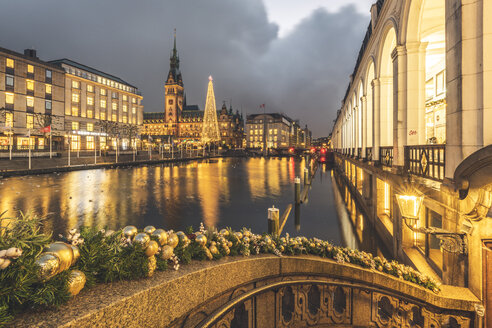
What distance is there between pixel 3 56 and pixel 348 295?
244ft

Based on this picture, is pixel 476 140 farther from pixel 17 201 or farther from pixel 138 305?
pixel 17 201

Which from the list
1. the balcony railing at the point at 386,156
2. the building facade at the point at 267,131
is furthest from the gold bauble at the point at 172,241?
the building facade at the point at 267,131

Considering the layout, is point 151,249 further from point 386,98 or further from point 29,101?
point 29,101

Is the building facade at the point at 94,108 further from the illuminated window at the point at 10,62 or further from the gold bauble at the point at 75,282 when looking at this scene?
the gold bauble at the point at 75,282

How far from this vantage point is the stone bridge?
7.41 ft

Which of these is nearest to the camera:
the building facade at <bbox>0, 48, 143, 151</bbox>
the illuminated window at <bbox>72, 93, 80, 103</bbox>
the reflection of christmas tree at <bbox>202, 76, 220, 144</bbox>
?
the building facade at <bbox>0, 48, 143, 151</bbox>

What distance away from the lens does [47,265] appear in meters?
1.92

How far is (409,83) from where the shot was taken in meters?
9.10

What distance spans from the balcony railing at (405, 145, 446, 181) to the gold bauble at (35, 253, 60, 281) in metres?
7.91

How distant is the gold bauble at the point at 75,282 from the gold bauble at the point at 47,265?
220mm

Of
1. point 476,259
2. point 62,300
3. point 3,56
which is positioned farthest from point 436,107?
point 3,56

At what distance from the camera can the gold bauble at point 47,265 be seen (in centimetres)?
189

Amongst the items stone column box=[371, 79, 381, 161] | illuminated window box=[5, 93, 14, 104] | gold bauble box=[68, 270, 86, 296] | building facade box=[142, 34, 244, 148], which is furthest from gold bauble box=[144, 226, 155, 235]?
building facade box=[142, 34, 244, 148]

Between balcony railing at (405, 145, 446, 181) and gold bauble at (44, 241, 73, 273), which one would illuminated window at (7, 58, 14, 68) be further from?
balcony railing at (405, 145, 446, 181)
